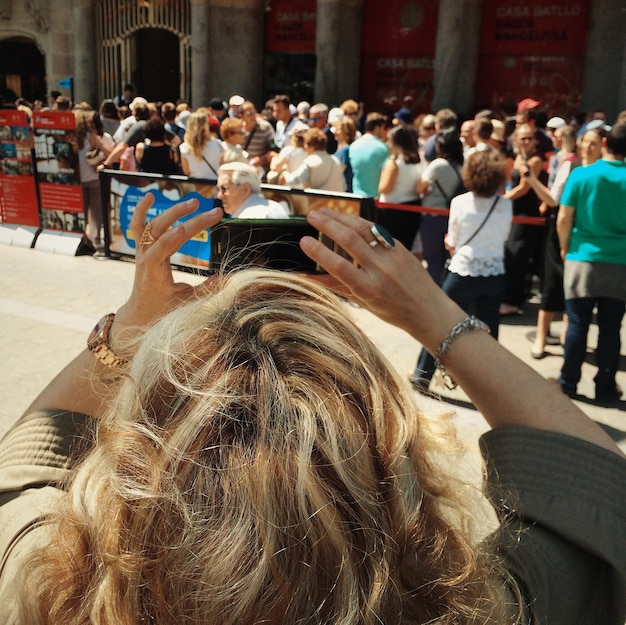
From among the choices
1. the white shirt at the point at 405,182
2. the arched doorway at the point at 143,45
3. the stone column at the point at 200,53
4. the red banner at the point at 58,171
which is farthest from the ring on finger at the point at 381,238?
the arched doorway at the point at 143,45

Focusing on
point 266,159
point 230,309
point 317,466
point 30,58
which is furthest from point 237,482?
point 30,58

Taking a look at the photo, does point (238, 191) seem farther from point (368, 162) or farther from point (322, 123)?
point (322, 123)

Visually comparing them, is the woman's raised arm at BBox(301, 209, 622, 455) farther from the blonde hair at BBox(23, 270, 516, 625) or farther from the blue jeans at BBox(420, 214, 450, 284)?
the blue jeans at BBox(420, 214, 450, 284)

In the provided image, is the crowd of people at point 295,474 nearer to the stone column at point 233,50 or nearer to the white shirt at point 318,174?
the white shirt at point 318,174

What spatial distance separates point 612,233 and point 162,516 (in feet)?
15.2

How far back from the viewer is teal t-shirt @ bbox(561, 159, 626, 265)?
4734 mm

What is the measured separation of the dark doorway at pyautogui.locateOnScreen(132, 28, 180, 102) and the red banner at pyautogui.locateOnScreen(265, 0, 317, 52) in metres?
4.52

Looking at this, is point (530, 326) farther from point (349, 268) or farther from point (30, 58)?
point (30, 58)

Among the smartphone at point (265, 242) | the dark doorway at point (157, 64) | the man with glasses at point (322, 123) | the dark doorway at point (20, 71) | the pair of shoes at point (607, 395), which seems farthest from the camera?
the dark doorway at point (20, 71)

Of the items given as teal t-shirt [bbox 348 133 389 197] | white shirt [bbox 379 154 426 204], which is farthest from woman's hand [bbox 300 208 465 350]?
teal t-shirt [bbox 348 133 389 197]

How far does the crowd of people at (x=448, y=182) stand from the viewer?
16.2 feet

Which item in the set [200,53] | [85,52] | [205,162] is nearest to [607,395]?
[205,162]

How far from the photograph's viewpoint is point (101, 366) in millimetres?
1329

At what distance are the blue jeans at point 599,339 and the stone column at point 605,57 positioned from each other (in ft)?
38.0
